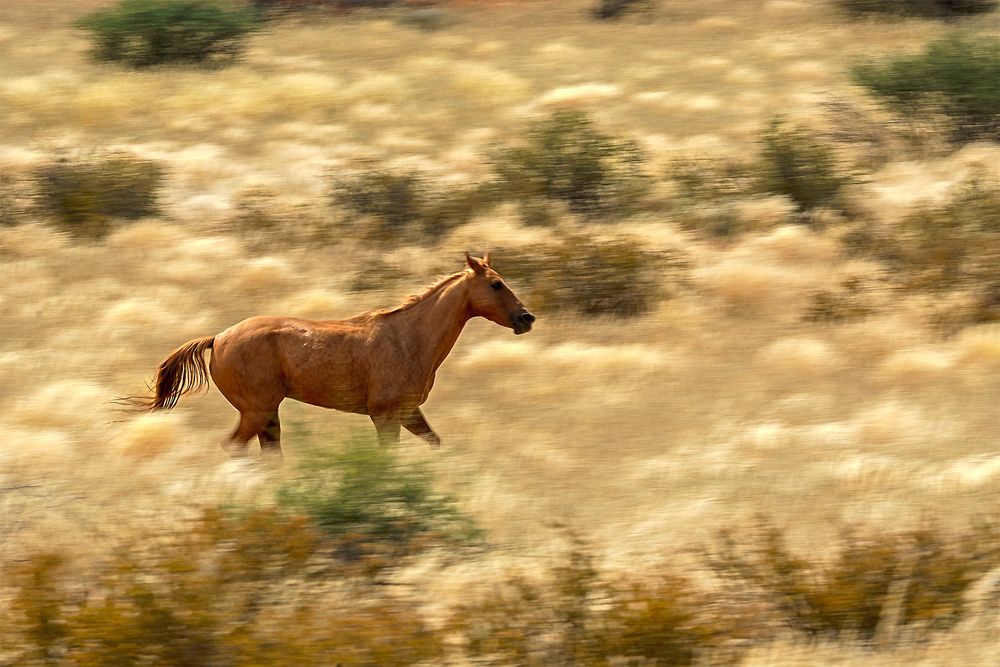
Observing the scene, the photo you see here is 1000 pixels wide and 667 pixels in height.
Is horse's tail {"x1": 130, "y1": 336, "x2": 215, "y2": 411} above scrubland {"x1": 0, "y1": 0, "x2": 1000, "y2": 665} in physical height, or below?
above

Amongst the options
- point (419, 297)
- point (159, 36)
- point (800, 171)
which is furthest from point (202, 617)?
point (159, 36)

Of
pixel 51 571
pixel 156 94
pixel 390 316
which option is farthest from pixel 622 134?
pixel 51 571

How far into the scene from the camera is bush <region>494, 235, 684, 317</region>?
14242mm

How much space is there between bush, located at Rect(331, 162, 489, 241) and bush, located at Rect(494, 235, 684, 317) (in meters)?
2.37

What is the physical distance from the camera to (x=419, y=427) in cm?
905

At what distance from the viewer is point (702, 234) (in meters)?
16.9

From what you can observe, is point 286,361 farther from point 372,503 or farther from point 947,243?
point 947,243

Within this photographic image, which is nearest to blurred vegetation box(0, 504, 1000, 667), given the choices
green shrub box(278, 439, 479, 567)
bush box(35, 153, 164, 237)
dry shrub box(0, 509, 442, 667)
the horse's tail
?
dry shrub box(0, 509, 442, 667)

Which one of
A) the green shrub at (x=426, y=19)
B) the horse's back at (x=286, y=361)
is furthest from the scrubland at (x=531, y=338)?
the green shrub at (x=426, y=19)

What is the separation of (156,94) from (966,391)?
17062 mm

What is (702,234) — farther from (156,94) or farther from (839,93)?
(156,94)

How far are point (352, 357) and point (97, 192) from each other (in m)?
10.6

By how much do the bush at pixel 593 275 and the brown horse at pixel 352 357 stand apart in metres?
5.21

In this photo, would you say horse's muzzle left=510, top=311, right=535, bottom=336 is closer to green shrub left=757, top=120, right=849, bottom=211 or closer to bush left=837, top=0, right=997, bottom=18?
green shrub left=757, top=120, right=849, bottom=211
